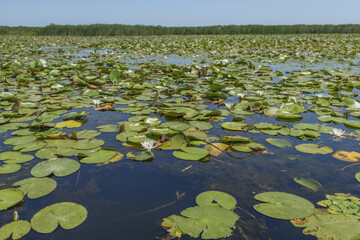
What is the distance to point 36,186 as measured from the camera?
1.39m

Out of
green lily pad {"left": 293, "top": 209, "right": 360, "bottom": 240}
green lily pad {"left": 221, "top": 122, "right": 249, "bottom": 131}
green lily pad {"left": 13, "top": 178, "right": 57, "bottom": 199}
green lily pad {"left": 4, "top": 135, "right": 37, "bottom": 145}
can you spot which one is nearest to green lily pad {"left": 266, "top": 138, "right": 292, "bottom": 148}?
green lily pad {"left": 221, "top": 122, "right": 249, "bottom": 131}

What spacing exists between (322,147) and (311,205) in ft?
2.66

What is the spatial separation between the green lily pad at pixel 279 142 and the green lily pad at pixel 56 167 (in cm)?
141

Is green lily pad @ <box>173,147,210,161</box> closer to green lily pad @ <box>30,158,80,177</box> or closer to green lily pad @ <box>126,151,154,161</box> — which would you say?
green lily pad @ <box>126,151,154,161</box>

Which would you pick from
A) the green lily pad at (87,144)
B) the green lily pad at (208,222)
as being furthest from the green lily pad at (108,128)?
the green lily pad at (208,222)

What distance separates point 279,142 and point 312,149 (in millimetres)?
231

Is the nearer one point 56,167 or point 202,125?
point 56,167

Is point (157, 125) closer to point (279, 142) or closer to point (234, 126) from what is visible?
point (234, 126)

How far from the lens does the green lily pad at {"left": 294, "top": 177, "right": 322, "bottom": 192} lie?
1368 millimetres

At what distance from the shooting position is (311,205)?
47.4 inches

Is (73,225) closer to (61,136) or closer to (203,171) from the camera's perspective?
(203,171)

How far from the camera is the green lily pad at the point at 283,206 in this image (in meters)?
1.16

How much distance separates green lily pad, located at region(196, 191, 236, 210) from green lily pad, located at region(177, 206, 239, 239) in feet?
0.15

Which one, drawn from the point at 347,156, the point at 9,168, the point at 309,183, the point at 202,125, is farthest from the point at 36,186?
the point at 347,156
